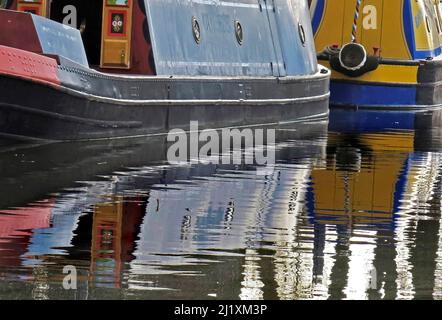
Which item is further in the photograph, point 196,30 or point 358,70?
point 358,70

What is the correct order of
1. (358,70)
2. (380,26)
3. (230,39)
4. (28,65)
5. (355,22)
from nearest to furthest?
(28,65) → (230,39) → (358,70) → (355,22) → (380,26)

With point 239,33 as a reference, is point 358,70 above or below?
below

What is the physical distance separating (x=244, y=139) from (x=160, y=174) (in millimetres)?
5612

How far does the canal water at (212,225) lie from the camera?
26.8 ft

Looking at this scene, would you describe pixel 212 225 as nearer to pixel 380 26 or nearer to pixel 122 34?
pixel 122 34

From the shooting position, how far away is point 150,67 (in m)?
19.2

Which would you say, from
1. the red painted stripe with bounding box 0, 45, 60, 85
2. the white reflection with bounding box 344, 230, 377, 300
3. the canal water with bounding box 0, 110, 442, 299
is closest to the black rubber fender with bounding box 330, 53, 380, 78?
the canal water with bounding box 0, 110, 442, 299

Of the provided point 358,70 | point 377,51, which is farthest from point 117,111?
point 377,51

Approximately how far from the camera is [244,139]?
20078mm

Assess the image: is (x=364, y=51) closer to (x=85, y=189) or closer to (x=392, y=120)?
(x=392, y=120)

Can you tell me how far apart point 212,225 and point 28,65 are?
5617mm

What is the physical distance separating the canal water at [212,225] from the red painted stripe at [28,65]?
0.79 metres

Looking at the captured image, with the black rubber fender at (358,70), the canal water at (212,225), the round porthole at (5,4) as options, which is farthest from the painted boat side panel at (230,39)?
the black rubber fender at (358,70)
